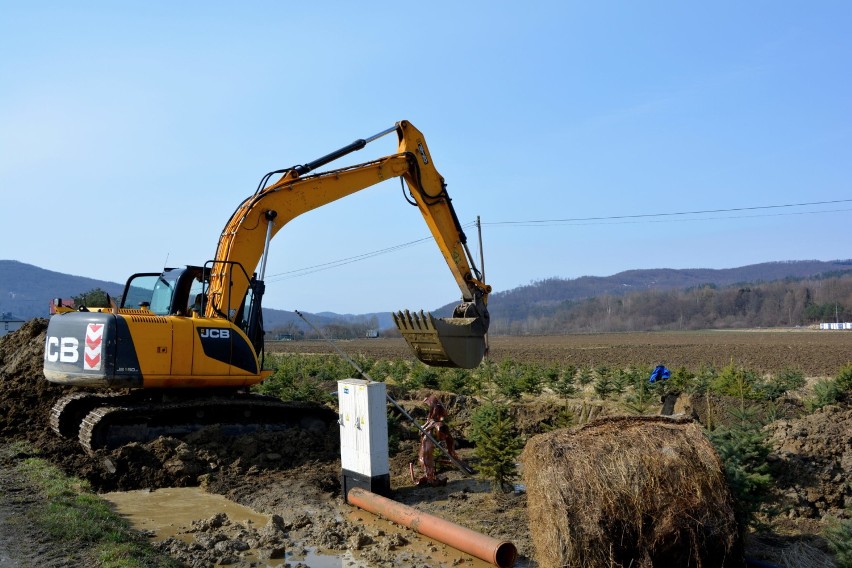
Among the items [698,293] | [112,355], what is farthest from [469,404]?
[698,293]

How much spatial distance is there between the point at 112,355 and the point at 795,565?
9.70 m

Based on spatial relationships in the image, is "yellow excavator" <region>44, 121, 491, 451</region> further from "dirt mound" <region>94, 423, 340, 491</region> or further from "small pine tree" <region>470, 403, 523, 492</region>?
"small pine tree" <region>470, 403, 523, 492</region>

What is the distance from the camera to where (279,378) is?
20969 millimetres

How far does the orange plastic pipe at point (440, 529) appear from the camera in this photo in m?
6.99

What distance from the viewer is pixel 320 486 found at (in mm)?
10383

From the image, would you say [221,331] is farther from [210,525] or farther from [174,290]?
[210,525]

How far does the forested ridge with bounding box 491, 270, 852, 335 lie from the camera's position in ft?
454

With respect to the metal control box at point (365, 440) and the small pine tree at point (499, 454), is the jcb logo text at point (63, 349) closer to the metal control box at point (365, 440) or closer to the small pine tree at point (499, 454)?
the metal control box at point (365, 440)

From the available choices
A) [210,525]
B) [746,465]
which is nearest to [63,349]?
[210,525]

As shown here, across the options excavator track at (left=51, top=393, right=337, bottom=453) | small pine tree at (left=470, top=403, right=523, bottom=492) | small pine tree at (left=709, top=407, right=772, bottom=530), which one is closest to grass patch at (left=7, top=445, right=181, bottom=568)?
excavator track at (left=51, top=393, right=337, bottom=453)

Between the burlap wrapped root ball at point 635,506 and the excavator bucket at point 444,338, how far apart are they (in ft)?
18.6

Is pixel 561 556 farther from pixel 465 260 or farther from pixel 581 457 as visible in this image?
pixel 465 260

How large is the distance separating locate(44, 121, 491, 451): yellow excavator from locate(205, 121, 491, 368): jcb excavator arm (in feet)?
0.06

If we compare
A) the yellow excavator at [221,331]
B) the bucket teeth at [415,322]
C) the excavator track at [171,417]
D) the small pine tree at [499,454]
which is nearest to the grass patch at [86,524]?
the excavator track at [171,417]
